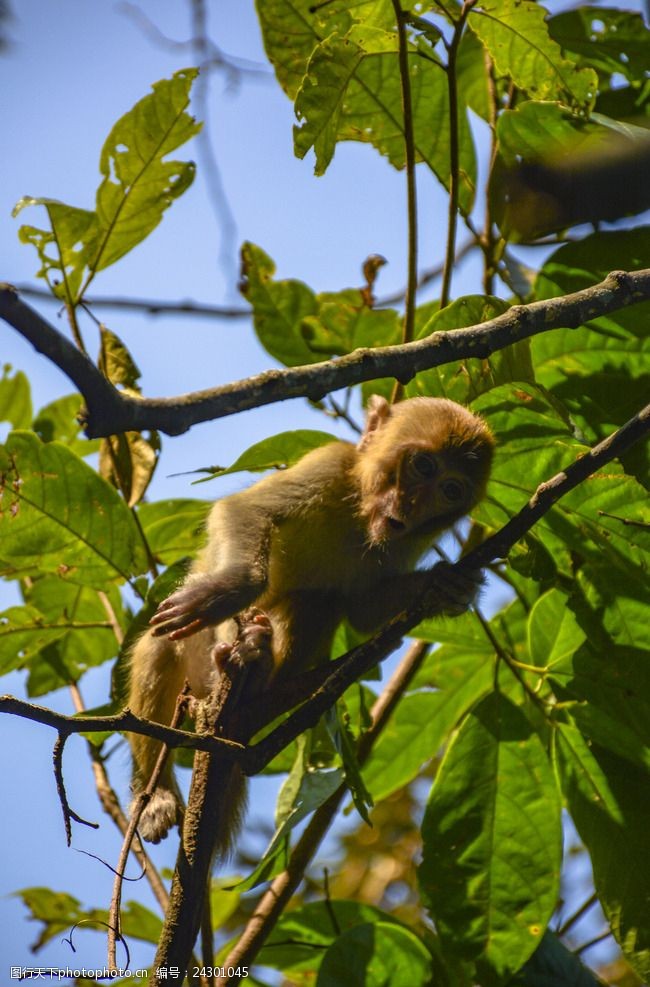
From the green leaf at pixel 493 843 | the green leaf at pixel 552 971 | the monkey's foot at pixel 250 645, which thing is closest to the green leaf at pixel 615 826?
the green leaf at pixel 493 843

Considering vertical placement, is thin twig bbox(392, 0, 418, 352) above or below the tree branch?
above

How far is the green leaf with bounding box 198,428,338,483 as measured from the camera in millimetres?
3571

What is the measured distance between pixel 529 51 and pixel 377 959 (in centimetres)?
313

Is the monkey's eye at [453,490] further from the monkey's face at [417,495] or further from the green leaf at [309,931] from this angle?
the green leaf at [309,931]

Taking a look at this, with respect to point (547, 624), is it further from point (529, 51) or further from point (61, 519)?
point (529, 51)

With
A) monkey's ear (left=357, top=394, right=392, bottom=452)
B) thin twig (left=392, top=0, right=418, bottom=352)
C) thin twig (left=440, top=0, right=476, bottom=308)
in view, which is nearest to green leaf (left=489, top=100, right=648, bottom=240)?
thin twig (left=440, top=0, right=476, bottom=308)

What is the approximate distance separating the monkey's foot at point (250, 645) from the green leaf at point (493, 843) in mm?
741

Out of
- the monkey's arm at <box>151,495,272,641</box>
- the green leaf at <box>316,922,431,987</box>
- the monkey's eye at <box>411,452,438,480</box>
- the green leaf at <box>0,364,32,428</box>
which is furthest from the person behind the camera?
the green leaf at <box>0,364,32,428</box>

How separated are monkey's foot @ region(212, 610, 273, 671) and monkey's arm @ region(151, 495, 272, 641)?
13cm

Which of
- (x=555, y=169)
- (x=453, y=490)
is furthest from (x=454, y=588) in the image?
(x=555, y=169)

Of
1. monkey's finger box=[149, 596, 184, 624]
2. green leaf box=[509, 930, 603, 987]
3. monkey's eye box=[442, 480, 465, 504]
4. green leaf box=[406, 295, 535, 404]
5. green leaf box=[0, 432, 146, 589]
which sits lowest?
green leaf box=[509, 930, 603, 987]

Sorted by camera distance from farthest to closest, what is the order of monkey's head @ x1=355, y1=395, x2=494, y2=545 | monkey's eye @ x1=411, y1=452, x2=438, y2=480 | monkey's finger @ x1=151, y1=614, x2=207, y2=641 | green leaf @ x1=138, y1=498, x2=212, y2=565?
green leaf @ x1=138, y1=498, x2=212, y2=565
monkey's eye @ x1=411, y1=452, x2=438, y2=480
monkey's head @ x1=355, y1=395, x2=494, y2=545
monkey's finger @ x1=151, y1=614, x2=207, y2=641

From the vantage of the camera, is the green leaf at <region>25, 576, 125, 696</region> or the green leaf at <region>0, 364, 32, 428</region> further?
the green leaf at <region>0, 364, 32, 428</region>

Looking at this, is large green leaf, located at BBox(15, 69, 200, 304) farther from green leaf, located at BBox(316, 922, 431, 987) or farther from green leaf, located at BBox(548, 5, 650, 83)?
green leaf, located at BBox(316, 922, 431, 987)
